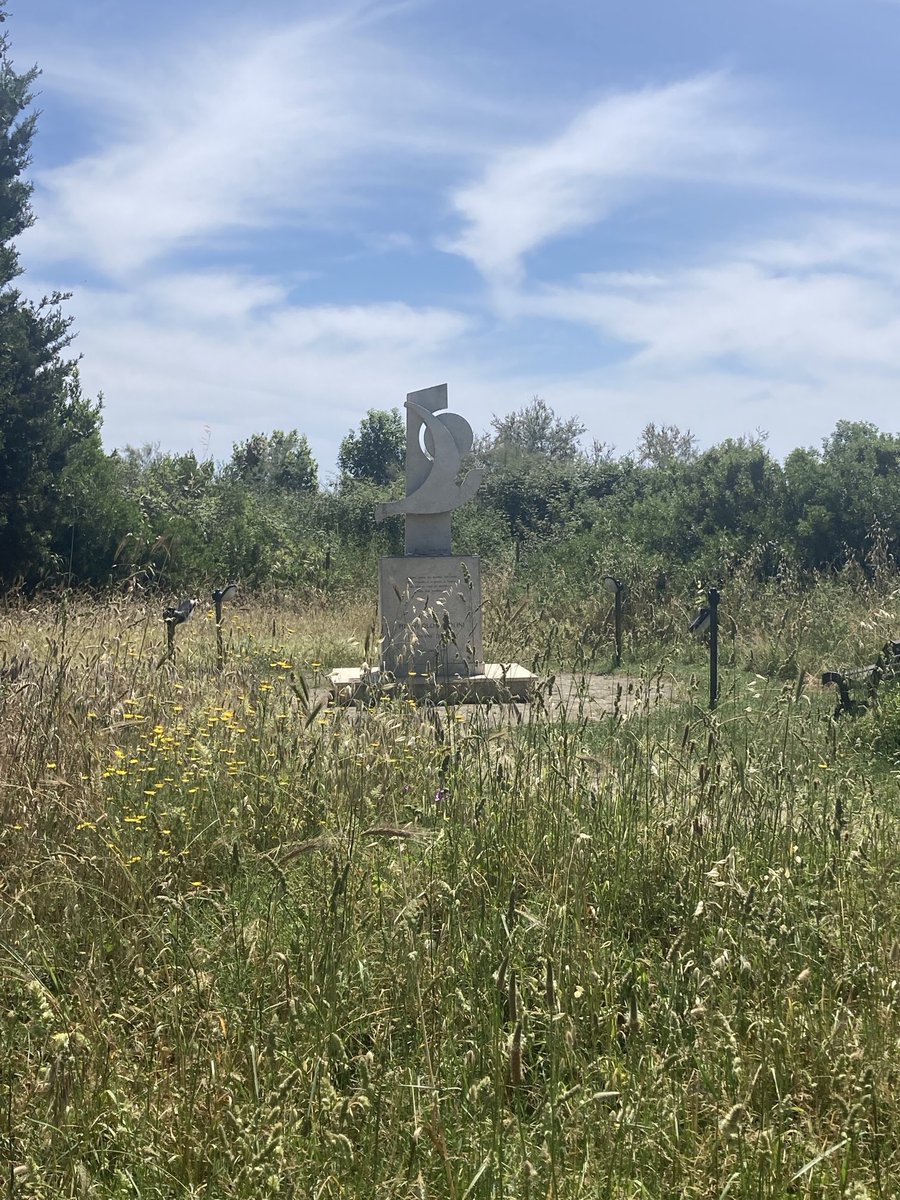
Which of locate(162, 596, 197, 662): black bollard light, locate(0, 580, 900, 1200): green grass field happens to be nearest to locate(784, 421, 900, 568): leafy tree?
locate(162, 596, 197, 662): black bollard light

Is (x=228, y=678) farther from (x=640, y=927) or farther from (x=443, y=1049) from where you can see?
(x=443, y=1049)

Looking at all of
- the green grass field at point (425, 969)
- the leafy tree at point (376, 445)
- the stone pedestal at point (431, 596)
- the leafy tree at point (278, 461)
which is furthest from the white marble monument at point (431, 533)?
the leafy tree at point (376, 445)

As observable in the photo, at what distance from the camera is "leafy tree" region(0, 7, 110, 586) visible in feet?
52.6

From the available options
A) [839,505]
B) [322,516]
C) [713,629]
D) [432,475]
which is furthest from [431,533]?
[322,516]

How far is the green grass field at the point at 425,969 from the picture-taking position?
7.12 feet

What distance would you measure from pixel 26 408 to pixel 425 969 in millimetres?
15726

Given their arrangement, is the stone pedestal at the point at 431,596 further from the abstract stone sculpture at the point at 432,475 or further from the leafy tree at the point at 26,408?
the leafy tree at the point at 26,408

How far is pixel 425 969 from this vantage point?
2789mm

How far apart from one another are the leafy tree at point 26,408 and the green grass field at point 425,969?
12.1m

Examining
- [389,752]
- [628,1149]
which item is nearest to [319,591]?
[389,752]

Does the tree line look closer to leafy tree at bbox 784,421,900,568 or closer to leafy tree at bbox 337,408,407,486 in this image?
leafy tree at bbox 784,421,900,568

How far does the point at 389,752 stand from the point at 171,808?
37.5 inches

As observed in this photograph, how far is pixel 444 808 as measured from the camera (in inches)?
144

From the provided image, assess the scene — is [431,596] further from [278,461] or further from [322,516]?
[278,461]
